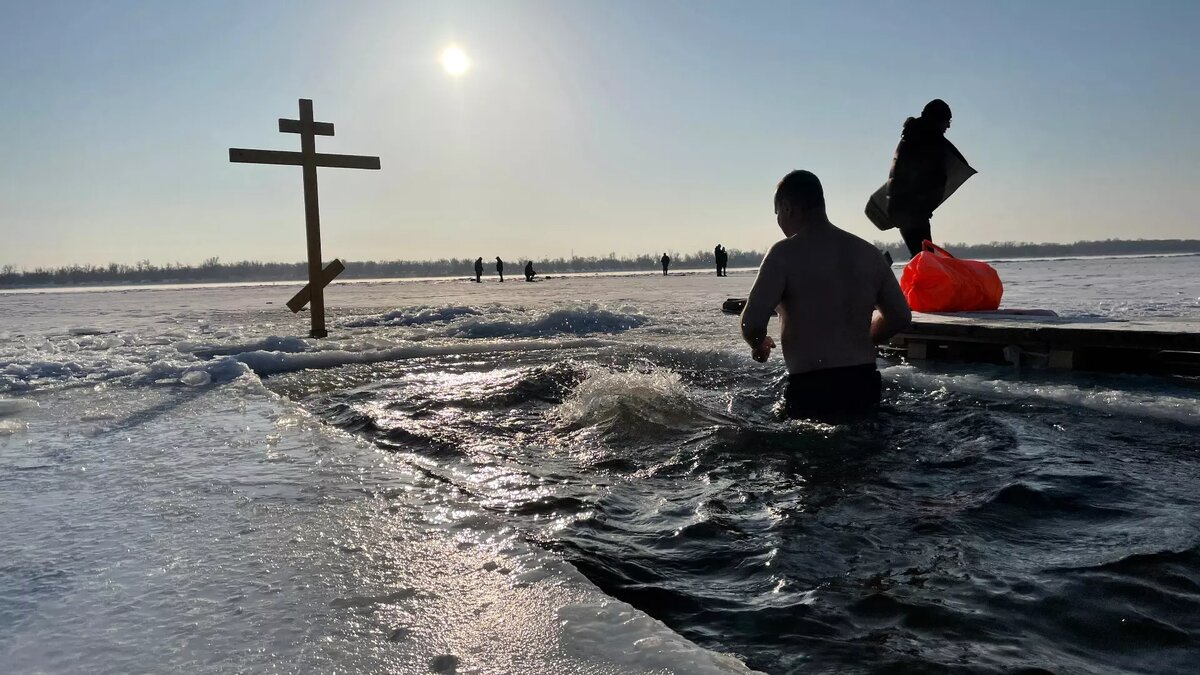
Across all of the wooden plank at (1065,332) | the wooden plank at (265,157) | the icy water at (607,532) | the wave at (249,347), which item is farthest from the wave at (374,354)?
the wooden plank at (1065,332)

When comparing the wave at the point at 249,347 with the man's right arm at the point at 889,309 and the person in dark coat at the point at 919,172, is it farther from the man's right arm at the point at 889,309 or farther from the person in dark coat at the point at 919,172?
the person in dark coat at the point at 919,172

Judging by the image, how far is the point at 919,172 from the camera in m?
8.90

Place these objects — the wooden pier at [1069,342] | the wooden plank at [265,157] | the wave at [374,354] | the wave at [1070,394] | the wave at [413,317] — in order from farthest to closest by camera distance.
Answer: the wave at [413,317], the wooden plank at [265,157], the wave at [374,354], the wooden pier at [1069,342], the wave at [1070,394]

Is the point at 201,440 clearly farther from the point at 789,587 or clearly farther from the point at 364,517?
the point at 789,587

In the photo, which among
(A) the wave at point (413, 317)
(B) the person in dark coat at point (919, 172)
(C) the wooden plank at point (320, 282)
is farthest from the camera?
(A) the wave at point (413, 317)

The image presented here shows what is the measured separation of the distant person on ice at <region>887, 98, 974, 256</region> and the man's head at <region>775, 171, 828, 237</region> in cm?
552

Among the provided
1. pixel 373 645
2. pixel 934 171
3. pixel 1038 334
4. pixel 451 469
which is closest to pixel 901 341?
pixel 1038 334

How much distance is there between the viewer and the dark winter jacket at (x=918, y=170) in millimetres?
8711

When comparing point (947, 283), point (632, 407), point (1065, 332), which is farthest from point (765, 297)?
point (947, 283)

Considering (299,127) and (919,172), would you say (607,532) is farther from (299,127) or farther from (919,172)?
(299,127)

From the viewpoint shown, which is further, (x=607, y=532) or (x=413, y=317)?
(x=413, y=317)

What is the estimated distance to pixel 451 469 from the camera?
380 cm

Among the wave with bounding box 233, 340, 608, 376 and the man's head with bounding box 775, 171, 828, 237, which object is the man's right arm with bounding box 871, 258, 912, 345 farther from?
the wave with bounding box 233, 340, 608, 376

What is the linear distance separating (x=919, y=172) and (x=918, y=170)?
0.03 metres
